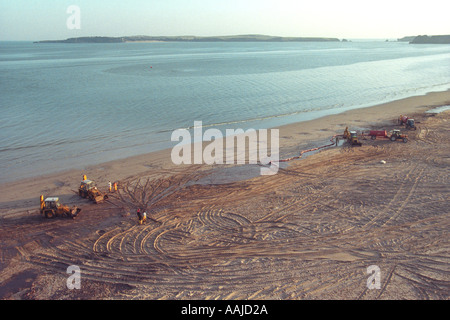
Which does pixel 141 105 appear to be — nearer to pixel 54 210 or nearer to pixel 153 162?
pixel 153 162

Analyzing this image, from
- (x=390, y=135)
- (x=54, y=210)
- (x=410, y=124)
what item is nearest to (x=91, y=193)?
(x=54, y=210)

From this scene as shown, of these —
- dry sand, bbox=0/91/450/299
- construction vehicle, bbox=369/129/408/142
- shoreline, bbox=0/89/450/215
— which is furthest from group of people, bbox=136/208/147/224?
construction vehicle, bbox=369/129/408/142

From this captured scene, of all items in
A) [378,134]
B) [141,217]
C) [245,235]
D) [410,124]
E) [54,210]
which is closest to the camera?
[245,235]

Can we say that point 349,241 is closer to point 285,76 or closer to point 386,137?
point 386,137

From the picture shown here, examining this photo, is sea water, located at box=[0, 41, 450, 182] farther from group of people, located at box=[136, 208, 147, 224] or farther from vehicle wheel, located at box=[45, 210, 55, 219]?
group of people, located at box=[136, 208, 147, 224]

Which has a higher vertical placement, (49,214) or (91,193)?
(91,193)

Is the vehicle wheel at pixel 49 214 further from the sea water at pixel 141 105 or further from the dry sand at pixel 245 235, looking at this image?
the sea water at pixel 141 105
